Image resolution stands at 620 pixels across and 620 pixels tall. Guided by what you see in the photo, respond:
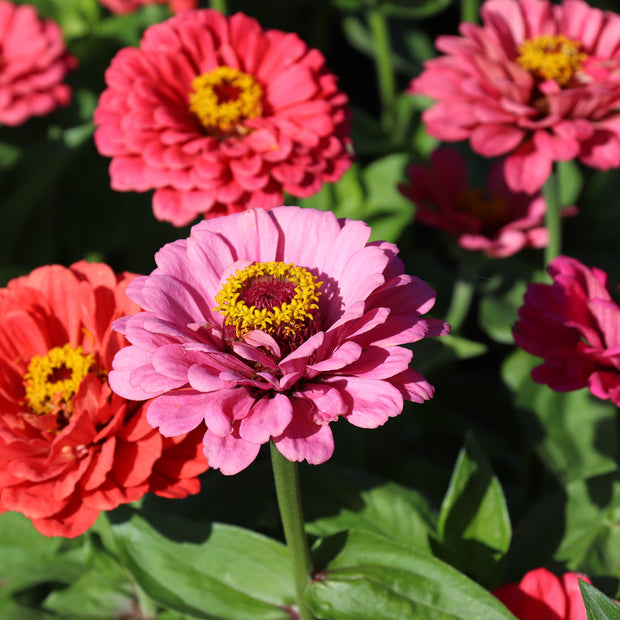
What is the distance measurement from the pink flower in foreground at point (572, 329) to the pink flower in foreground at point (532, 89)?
0.89ft

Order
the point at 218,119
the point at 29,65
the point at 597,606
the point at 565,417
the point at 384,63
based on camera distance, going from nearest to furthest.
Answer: the point at 597,606 → the point at 218,119 → the point at 565,417 → the point at 29,65 → the point at 384,63

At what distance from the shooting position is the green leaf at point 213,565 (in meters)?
1.00

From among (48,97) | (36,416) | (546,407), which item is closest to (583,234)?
(546,407)

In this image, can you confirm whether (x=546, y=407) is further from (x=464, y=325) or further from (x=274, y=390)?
(x=274, y=390)

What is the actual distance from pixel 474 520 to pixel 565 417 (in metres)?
0.53

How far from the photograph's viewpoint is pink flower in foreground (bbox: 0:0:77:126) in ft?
5.86

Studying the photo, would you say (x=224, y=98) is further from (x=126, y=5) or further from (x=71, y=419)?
(x=126, y=5)

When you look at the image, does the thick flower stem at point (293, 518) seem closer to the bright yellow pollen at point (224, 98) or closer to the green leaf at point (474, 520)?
the green leaf at point (474, 520)

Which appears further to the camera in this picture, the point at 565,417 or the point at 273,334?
the point at 565,417

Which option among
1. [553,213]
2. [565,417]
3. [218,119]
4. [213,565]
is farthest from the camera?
[565,417]

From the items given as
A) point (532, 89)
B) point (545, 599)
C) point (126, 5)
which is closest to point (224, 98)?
point (532, 89)

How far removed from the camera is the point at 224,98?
49.6 inches

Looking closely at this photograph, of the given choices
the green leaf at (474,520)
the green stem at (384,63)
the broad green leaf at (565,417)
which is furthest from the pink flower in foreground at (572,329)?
the green stem at (384,63)

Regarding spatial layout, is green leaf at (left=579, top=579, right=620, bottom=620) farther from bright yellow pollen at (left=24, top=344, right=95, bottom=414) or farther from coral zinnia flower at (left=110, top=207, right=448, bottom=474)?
bright yellow pollen at (left=24, top=344, right=95, bottom=414)
